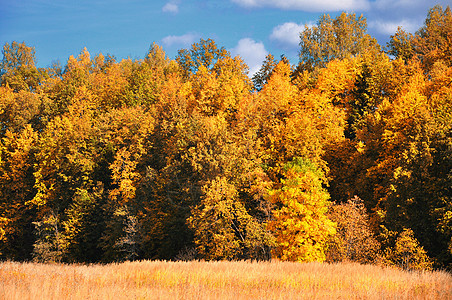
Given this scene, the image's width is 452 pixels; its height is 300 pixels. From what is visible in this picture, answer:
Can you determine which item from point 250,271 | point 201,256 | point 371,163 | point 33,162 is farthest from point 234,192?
point 33,162

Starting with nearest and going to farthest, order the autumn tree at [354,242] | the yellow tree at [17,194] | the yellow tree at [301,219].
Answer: the autumn tree at [354,242] → the yellow tree at [301,219] → the yellow tree at [17,194]

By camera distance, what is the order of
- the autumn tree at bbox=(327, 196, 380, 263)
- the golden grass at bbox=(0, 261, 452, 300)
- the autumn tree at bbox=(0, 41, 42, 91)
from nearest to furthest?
the golden grass at bbox=(0, 261, 452, 300) < the autumn tree at bbox=(327, 196, 380, 263) < the autumn tree at bbox=(0, 41, 42, 91)

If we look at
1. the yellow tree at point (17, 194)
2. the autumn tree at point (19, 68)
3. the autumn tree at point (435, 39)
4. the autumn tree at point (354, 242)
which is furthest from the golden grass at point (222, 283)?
the autumn tree at point (19, 68)

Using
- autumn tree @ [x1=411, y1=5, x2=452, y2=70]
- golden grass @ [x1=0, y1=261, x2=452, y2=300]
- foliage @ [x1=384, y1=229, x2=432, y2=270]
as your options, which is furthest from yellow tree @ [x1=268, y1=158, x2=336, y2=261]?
autumn tree @ [x1=411, y1=5, x2=452, y2=70]

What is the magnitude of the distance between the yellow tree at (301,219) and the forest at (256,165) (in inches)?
5.0

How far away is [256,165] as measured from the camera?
142 ft

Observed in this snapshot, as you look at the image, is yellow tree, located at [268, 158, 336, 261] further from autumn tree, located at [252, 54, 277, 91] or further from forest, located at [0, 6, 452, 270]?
autumn tree, located at [252, 54, 277, 91]

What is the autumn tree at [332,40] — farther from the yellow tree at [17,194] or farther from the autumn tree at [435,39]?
the yellow tree at [17,194]

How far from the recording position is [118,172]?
51.0m

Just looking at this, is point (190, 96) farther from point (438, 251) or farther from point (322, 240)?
point (438, 251)

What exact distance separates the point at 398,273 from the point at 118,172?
37.7 m

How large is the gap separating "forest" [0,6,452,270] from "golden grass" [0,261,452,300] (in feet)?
54.9

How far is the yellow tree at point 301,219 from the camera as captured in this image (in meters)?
35.8

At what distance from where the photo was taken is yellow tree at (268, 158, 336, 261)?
35844 mm
